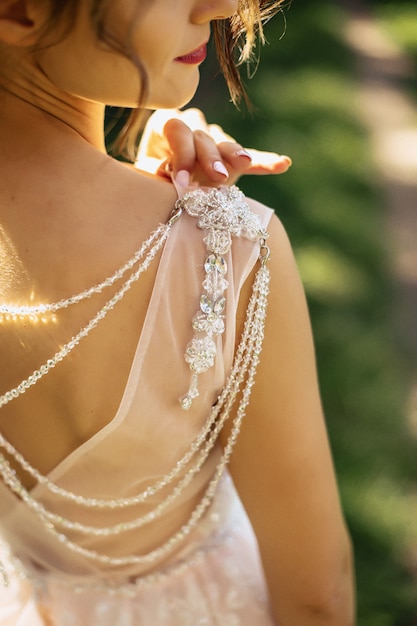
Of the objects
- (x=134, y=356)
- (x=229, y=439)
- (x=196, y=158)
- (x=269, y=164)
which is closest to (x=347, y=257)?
(x=269, y=164)

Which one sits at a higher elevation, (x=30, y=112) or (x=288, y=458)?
(x=30, y=112)

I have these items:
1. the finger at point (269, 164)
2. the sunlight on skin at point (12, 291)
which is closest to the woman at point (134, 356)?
the sunlight on skin at point (12, 291)

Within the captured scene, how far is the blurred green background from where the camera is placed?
2.19 m

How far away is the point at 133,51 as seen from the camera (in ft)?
2.97

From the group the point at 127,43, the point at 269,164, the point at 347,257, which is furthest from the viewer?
the point at 347,257

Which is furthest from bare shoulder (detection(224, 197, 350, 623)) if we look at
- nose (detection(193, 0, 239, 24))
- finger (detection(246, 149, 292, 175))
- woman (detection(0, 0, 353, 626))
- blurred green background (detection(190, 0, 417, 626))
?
blurred green background (detection(190, 0, 417, 626))

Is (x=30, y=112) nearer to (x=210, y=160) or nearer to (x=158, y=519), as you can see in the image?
(x=210, y=160)

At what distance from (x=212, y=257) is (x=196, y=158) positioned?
373mm

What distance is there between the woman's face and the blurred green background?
1.17 m

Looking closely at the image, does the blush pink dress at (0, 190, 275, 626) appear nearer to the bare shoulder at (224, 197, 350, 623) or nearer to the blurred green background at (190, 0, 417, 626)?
the bare shoulder at (224, 197, 350, 623)

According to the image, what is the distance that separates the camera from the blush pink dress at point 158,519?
1.01 meters

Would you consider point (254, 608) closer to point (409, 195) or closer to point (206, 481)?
point (206, 481)

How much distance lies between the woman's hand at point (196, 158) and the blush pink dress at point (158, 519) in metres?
0.26

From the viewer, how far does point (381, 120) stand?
3.67 meters
